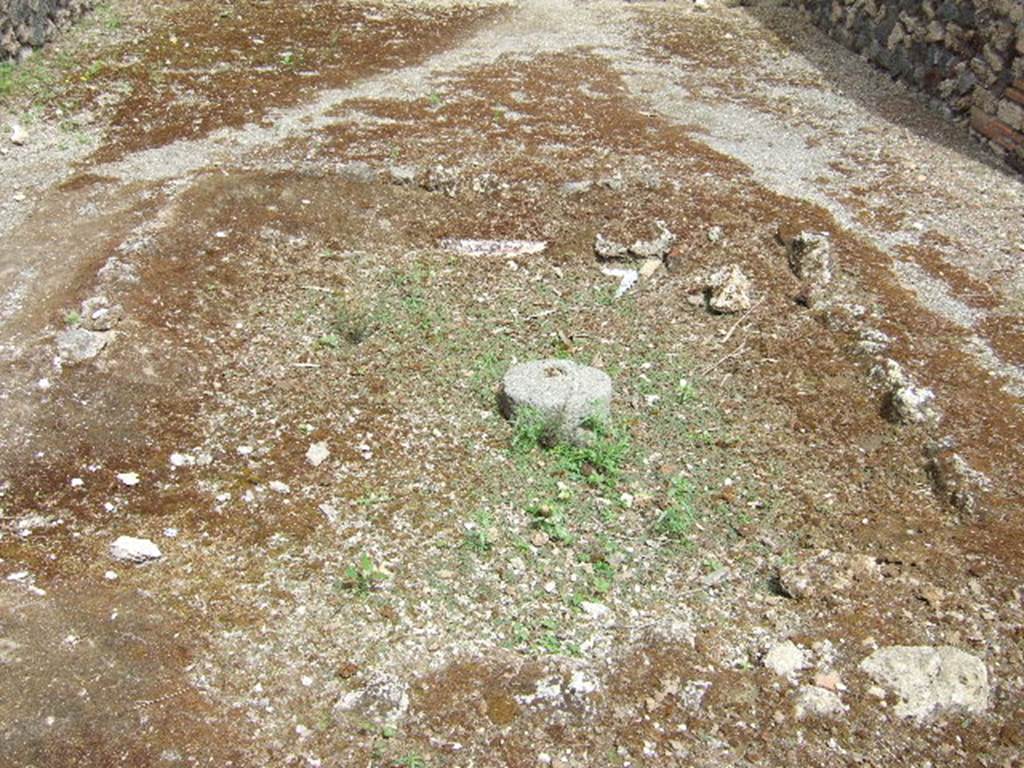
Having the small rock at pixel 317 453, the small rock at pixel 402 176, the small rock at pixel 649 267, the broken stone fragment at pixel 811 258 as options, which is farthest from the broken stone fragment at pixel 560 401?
the small rock at pixel 402 176

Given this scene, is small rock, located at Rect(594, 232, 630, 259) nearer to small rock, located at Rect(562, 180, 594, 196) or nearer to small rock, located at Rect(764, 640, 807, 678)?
small rock, located at Rect(562, 180, 594, 196)

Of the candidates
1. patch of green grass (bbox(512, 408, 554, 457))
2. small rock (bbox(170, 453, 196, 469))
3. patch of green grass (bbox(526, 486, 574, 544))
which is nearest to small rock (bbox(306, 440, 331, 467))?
small rock (bbox(170, 453, 196, 469))

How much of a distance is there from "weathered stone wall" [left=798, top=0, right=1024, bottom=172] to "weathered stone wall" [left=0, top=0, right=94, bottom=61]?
10171 millimetres

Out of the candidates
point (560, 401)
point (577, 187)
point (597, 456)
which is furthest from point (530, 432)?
point (577, 187)

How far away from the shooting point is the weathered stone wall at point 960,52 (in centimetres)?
943

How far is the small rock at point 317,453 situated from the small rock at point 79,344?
71.3 inches

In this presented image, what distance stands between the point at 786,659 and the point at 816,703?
0.26 m

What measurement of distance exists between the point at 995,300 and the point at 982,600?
10.7 ft

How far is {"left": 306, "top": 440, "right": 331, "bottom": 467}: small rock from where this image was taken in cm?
566

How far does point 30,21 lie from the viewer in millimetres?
10703

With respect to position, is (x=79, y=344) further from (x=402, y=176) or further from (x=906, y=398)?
(x=906, y=398)

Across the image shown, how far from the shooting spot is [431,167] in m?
8.68

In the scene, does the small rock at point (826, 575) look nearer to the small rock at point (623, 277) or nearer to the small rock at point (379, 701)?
the small rock at point (379, 701)

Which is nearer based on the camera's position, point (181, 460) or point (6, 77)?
point (181, 460)
